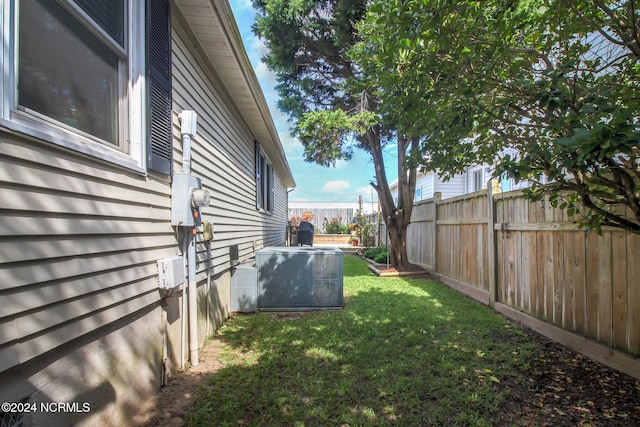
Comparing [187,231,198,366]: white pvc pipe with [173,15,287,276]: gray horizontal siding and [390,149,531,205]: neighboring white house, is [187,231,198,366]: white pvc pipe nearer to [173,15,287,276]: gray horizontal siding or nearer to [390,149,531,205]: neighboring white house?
[173,15,287,276]: gray horizontal siding

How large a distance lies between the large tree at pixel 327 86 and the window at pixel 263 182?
1113mm

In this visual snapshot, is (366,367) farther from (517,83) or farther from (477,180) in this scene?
(477,180)

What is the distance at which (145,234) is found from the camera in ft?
7.74

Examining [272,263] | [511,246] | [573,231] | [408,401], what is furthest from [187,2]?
[511,246]

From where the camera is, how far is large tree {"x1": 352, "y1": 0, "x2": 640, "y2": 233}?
2.19m

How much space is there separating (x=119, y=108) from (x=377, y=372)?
289cm

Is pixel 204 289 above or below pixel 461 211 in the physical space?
below

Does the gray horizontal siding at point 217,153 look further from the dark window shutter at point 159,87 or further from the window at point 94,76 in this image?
the window at point 94,76

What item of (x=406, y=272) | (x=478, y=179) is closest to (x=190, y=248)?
(x=406, y=272)

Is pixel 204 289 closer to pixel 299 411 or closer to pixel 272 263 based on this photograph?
pixel 272 263

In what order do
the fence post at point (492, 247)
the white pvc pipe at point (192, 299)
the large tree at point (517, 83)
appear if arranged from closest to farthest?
1. the large tree at point (517, 83)
2. the white pvc pipe at point (192, 299)
3. the fence post at point (492, 247)

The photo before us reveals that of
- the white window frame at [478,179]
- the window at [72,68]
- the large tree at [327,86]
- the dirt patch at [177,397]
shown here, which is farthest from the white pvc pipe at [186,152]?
the white window frame at [478,179]

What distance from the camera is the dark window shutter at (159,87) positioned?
2.46 metres

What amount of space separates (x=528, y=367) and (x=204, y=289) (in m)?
3.29
